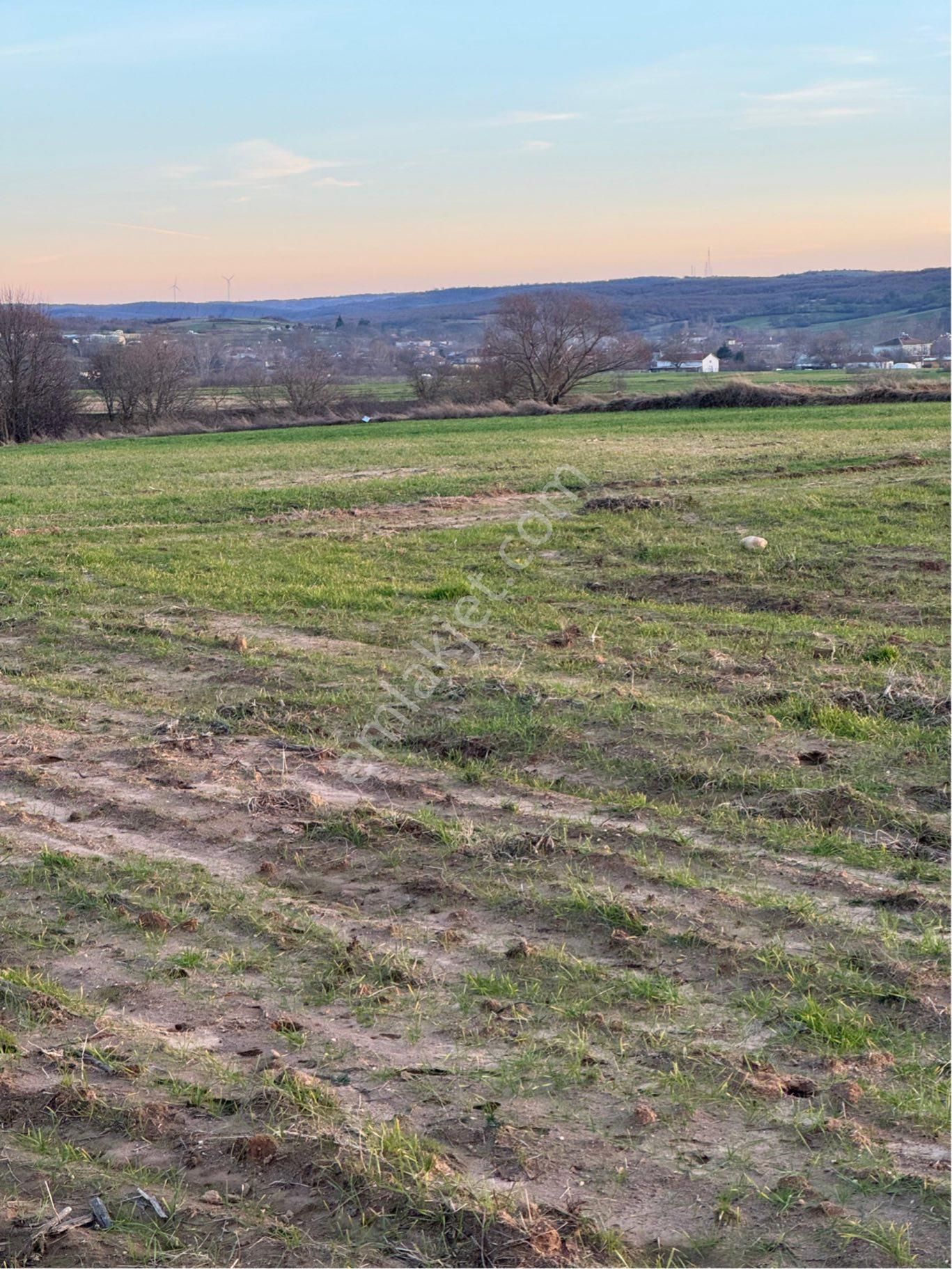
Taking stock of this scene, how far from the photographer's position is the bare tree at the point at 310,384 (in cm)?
5678

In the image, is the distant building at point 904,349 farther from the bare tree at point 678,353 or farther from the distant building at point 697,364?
the bare tree at point 678,353

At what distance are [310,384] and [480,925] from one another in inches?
2240

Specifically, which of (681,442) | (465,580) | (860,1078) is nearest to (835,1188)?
(860,1078)

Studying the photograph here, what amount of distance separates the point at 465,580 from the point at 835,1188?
9.63 metres

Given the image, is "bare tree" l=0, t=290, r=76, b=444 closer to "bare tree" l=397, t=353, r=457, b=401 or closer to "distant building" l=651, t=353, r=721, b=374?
"bare tree" l=397, t=353, r=457, b=401

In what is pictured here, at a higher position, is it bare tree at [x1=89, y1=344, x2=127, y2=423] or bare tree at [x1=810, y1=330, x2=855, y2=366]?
bare tree at [x1=810, y1=330, x2=855, y2=366]

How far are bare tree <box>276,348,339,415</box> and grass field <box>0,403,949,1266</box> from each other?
4628 cm

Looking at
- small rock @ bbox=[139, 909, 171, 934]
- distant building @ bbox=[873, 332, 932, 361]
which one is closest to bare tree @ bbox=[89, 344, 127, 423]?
distant building @ bbox=[873, 332, 932, 361]

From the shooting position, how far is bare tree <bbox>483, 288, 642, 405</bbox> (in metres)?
56.8

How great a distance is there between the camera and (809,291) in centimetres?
15462

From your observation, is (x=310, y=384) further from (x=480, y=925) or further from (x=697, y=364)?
(x=480, y=925)

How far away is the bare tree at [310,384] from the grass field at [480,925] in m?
46.3

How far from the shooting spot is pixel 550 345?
186 feet

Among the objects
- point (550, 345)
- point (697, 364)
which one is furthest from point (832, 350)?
point (550, 345)
